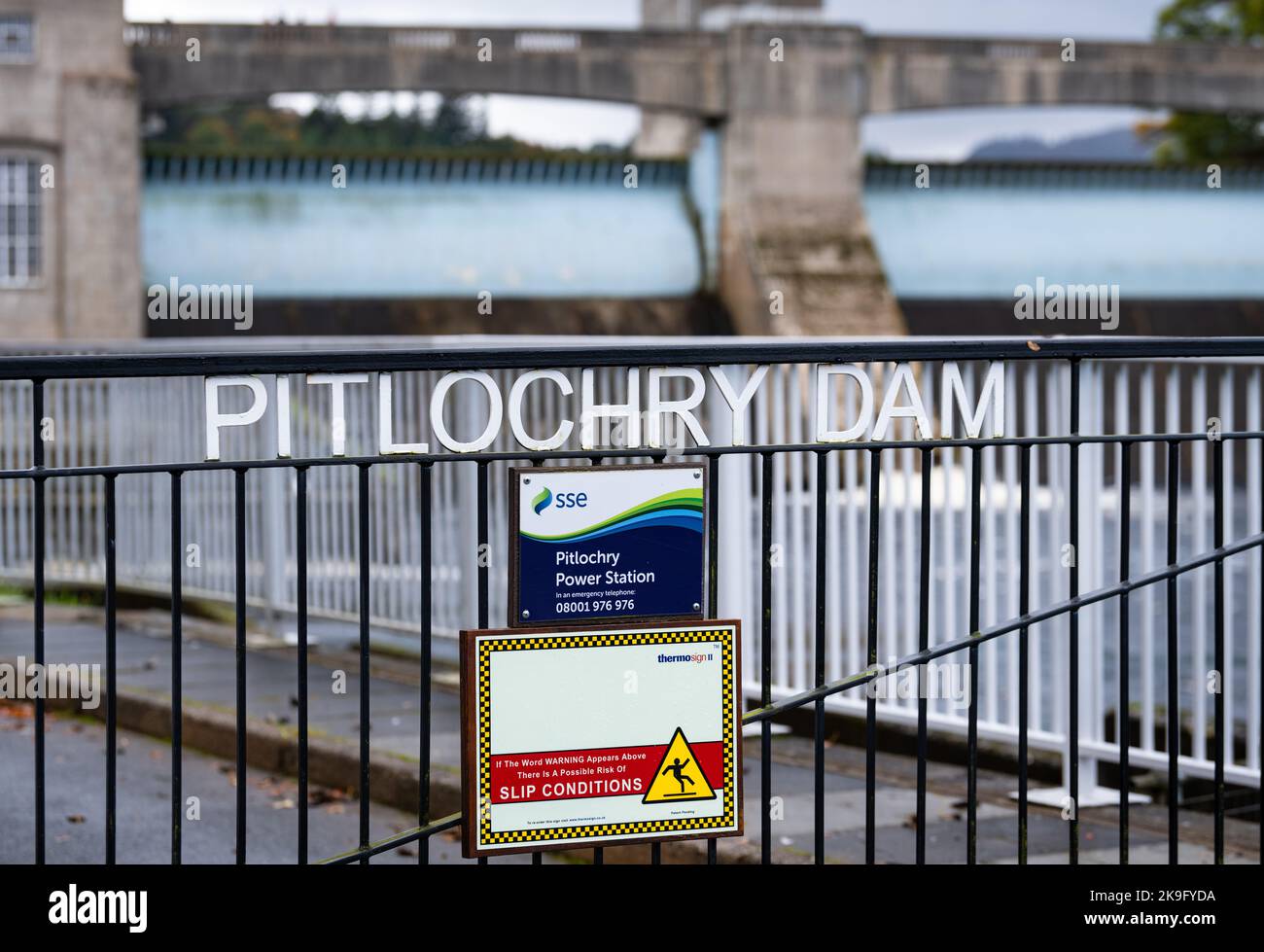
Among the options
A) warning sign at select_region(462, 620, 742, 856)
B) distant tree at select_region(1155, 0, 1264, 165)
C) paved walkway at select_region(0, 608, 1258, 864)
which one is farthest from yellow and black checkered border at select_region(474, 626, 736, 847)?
distant tree at select_region(1155, 0, 1264, 165)

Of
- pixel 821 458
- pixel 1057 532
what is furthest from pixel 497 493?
pixel 821 458

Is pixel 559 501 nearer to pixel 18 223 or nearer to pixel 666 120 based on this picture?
pixel 18 223

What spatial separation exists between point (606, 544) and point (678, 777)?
537 mm

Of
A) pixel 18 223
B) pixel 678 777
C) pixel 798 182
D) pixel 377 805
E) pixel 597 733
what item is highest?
pixel 798 182

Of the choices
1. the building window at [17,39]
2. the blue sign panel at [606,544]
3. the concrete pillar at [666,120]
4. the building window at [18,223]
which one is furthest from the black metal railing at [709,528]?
the concrete pillar at [666,120]

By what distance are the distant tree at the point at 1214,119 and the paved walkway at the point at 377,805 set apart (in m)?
50.3

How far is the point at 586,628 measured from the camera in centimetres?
347

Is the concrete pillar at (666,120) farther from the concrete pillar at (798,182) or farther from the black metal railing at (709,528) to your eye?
the black metal railing at (709,528)

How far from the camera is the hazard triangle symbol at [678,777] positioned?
353 cm

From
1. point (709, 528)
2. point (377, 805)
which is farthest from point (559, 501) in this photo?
point (377, 805)

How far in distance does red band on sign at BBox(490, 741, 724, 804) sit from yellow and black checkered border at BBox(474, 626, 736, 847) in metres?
0.04

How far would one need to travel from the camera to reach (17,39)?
2786cm

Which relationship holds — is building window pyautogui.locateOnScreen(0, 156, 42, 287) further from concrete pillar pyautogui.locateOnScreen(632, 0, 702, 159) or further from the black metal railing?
the black metal railing

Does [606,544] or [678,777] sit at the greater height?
[606,544]
